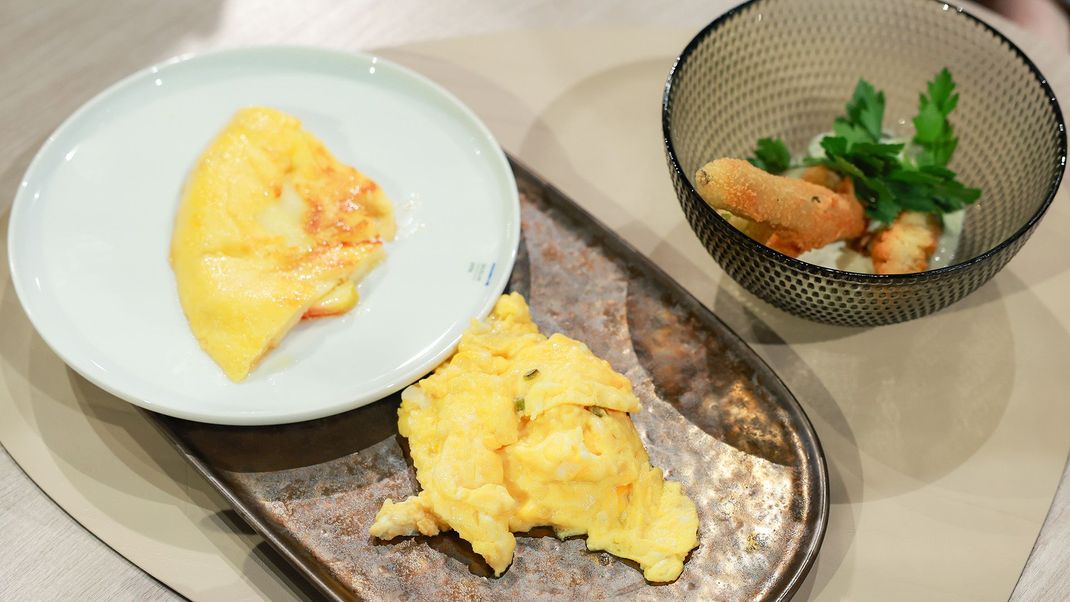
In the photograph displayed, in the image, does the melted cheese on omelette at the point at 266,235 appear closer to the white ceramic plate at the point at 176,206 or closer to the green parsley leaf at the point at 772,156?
the white ceramic plate at the point at 176,206

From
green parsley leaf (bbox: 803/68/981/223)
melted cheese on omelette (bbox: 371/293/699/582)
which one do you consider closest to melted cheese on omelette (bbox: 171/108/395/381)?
melted cheese on omelette (bbox: 371/293/699/582)

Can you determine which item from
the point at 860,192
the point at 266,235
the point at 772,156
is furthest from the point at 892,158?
the point at 266,235

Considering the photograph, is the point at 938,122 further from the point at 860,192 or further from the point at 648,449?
the point at 648,449

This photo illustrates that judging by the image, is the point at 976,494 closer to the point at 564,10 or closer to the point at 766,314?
the point at 766,314

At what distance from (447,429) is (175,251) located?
2.07ft

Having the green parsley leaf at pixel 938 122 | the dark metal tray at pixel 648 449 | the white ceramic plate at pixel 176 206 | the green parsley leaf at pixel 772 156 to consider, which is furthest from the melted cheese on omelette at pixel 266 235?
the green parsley leaf at pixel 938 122

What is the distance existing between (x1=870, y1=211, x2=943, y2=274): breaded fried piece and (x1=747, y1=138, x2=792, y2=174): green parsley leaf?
Result: 0.74 ft

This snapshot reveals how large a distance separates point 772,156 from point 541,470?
809 millimetres

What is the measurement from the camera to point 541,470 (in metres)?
1.32

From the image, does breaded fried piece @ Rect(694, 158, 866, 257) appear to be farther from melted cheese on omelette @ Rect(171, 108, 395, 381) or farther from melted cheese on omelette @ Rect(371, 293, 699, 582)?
melted cheese on omelette @ Rect(171, 108, 395, 381)

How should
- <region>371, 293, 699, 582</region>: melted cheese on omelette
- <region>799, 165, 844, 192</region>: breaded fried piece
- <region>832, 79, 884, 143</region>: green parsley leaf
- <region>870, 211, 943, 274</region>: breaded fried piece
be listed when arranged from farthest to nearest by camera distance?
1. <region>832, 79, 884, 143</region>: green parsley leaf
2. <region>799, 165, 844, 192</region>: breaded fried piece
3. <region>870, 211, 943, 274</region>: breaded fried piece
4. <region>371, 293, 699, 582</region>: melted cheese on omelette

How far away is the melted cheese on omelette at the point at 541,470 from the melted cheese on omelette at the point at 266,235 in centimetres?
29

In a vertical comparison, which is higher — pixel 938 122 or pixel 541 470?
pixel 938 122

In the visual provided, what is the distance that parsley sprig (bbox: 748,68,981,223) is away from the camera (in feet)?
5.38
